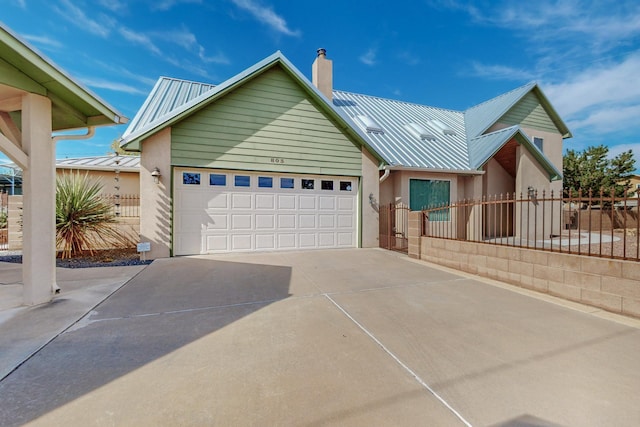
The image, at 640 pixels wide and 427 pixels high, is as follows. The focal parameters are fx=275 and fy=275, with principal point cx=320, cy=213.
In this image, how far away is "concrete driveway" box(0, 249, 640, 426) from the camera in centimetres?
195

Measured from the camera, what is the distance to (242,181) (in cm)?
865

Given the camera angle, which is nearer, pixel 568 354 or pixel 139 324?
pixel 568 354

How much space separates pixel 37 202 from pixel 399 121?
12.9m

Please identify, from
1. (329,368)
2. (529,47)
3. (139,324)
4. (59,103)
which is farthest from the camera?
(529,47)

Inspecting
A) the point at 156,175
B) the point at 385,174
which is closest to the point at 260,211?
the point at 156,175

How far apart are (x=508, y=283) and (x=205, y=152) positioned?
8283mm

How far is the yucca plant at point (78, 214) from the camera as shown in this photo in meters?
7.41

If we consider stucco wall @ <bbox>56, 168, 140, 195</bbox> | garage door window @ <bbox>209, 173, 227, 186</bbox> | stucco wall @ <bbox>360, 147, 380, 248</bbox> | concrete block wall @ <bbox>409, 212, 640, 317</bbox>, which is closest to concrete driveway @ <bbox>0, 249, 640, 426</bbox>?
concrete block wall @ <bbox>409, 212, 640, 317</bbox>

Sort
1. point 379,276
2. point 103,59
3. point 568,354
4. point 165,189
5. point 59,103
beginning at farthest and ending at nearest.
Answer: point 103,59 < point 165,189 < point 379,276 < point 59,103 < point 568,354

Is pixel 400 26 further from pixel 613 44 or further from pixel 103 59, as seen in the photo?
pixel 103 59

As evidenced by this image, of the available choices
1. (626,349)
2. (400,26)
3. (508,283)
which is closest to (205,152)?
(508,283)

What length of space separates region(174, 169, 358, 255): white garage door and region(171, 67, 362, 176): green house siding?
1.28 feet

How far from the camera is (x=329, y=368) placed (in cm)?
249

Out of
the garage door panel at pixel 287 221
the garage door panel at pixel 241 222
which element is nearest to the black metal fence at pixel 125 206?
the garage door panel at pixel 241 222
